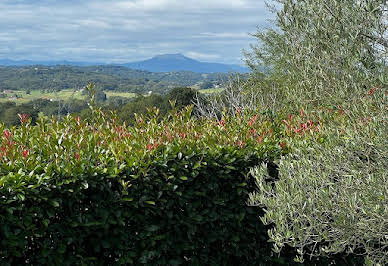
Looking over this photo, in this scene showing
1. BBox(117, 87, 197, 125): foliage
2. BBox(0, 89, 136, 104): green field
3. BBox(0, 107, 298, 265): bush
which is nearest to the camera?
BBox(0, 107, 298, 265): bush

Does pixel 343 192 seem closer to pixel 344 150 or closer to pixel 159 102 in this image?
pixel 344 150

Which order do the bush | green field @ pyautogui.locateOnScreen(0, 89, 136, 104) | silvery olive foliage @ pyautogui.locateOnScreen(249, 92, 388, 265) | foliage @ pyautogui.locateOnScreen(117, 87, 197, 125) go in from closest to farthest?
1. silvery olive foliage @ pyautogui.locateOnScreen(249, 92, 388, 265)
2. the bush
3. foliage @ pyautogui.locateOnScreen(117, 87, 197, 125)
4. green field @ pyautogui.locateOnScreen(0, 89, 136, 104)

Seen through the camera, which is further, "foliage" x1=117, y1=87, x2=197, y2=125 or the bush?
"foliage" x1=117, y1=87, x2=197, y2=125

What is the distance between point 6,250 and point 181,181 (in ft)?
6.68

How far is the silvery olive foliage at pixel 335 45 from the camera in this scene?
167 inches

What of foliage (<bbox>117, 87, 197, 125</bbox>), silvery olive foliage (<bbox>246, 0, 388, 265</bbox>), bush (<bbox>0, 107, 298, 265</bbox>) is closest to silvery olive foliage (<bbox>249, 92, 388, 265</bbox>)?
silvery olive foliage (<bbox>246, 0, 388, 265</bbox>)

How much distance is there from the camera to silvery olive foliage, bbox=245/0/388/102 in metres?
4.25

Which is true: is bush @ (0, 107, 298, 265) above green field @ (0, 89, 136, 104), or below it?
above

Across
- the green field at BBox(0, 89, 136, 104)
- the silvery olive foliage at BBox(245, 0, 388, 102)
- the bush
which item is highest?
the silvery olive foliage at BBox(245, 0, 388, 102)

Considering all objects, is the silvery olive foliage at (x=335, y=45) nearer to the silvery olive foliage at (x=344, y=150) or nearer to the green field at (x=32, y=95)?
the silvery olive foliage at (x=344, y=150)

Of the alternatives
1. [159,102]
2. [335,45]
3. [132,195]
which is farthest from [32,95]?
[335,45]

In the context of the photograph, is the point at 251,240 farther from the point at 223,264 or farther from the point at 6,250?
the point at 6,250

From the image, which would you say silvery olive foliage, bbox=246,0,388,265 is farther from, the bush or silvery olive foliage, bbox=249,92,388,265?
the bush

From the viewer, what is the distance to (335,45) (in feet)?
14.6
